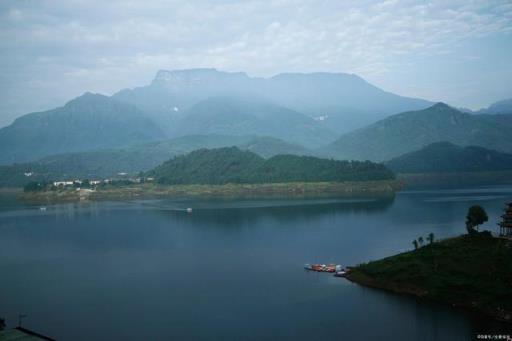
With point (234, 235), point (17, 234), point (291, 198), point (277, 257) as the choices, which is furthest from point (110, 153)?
point (277, 257)

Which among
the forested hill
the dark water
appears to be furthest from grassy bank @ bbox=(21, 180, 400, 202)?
the dark water

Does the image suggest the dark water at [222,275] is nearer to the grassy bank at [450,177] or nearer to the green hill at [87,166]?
the grassy bank at [450,177]

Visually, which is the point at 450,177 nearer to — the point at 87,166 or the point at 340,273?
the point at 340,273

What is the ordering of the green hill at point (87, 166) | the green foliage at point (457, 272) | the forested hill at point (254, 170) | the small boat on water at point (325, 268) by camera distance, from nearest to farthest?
the green foliage at point (457, 272), the small boat on water at point (325, 268), the forested hill at point (254, 170), the green hill at point (87, 166)

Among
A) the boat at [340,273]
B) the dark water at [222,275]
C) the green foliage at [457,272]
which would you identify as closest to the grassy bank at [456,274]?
the green foliage at [457,272]

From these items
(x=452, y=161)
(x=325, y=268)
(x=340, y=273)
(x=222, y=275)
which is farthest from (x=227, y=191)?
(x=340, y=273)
